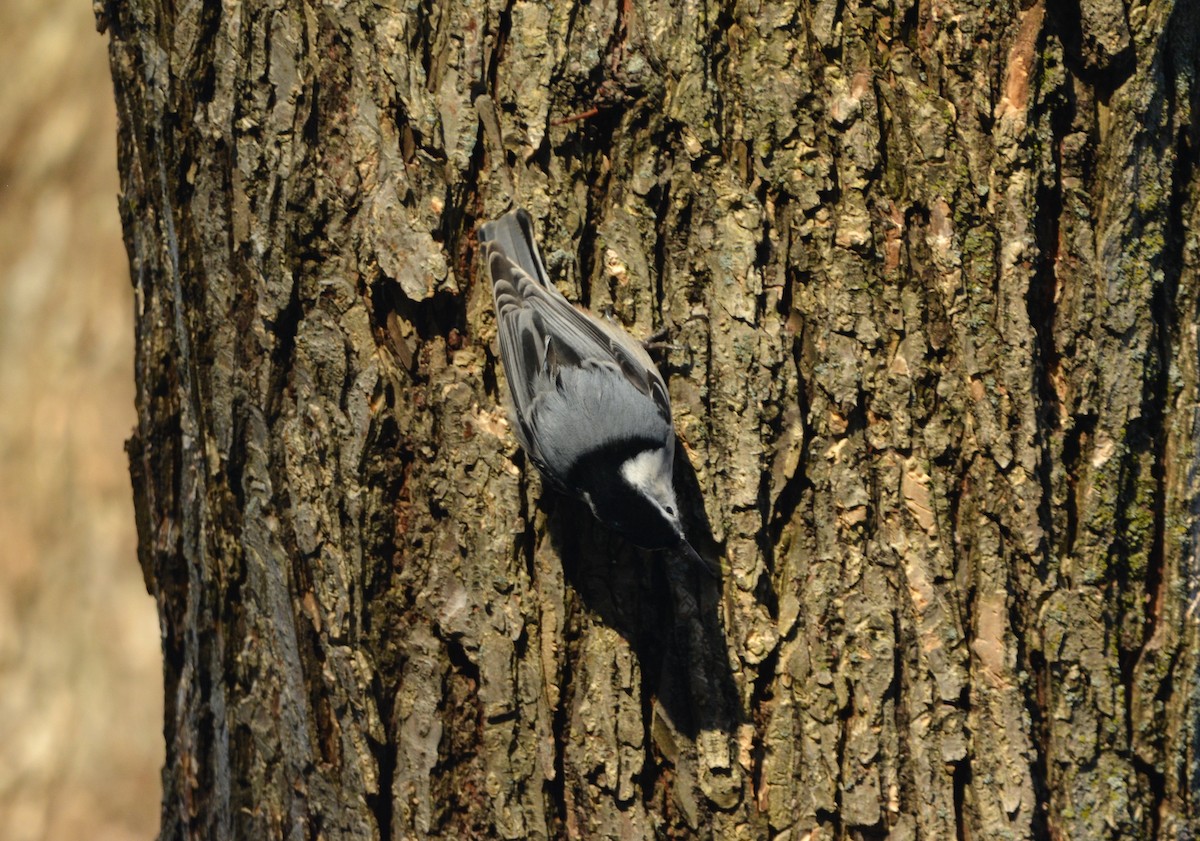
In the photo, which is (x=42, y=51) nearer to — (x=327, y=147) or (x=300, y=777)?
(x=327, y=147)

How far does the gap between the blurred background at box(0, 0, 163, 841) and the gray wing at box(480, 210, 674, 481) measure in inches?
125

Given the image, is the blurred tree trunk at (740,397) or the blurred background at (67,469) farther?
the blurred background at (67,469)

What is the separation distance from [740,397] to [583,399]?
631 mm

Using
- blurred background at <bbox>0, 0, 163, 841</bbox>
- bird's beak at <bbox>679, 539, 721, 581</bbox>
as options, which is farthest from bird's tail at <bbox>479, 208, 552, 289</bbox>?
blurred background at <bbox>0, 0, 163, 841</bbox>

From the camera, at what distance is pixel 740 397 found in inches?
84.3

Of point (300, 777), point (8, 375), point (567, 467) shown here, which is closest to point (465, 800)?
point (300, 777)

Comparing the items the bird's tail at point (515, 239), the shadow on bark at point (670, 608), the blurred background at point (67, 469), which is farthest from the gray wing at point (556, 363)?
the blurred background at point (67, 469)

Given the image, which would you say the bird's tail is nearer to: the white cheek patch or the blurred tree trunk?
the blurred tree trunk

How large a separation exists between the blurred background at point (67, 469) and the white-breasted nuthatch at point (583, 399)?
10.5ft

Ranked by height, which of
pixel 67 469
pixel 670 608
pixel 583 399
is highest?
pixel 67 469

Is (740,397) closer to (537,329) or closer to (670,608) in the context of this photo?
(670,608)

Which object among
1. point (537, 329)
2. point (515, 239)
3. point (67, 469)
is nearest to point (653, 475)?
point (537, 329)

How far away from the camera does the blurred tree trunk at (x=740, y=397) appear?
209 centimetres

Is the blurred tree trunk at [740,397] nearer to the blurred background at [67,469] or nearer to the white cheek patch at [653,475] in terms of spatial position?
the white cheek patch at [653,475]
